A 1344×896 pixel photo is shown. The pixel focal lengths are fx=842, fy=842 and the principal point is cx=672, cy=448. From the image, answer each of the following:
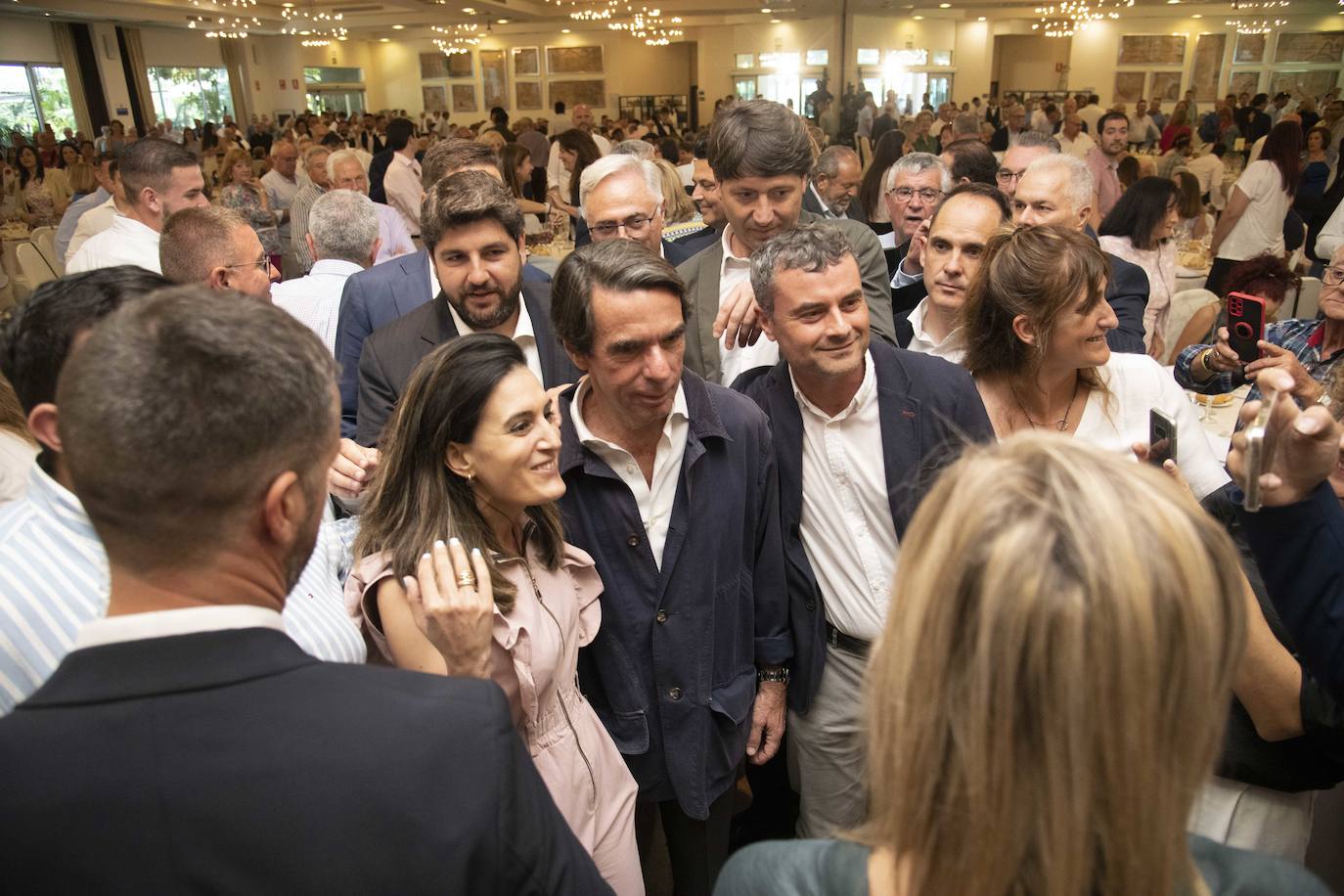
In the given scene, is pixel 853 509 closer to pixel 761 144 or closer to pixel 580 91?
pixel 761 144

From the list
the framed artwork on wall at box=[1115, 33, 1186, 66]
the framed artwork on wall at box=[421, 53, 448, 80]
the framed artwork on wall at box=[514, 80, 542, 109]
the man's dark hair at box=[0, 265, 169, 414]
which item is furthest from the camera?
the framed artwork on wall at box=[421, 53, 448, 80]

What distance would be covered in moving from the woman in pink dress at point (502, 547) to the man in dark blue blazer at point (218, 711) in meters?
0.59

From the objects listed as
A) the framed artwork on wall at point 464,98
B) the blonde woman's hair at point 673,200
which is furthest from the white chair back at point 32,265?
the framed artwork on wall at point 464,98

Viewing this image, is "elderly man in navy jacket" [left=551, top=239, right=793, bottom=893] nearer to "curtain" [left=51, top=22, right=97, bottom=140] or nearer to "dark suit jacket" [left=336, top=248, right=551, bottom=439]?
"dark suit jacket" [left=336, top=248, right=551, bottom=439]

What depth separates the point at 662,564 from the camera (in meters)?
1.80

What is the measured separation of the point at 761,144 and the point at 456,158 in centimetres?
158

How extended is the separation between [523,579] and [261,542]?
0.76 metres

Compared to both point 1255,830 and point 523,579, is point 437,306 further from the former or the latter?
point 1255,830

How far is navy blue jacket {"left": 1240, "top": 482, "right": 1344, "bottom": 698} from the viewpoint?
121 centimetres

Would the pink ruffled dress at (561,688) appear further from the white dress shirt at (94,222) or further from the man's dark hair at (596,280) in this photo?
the white dress shirt at (94,222)

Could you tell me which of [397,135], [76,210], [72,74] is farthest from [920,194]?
[72,74]

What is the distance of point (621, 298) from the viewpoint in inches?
71.1

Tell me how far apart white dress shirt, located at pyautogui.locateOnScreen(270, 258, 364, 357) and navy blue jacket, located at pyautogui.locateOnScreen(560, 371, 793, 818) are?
1.89 meters

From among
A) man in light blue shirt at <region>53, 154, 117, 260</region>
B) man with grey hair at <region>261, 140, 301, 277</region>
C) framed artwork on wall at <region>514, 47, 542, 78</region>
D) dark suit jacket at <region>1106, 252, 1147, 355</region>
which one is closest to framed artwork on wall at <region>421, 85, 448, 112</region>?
framed artwork on wall at <region>514, 47, 542, 78</region>
